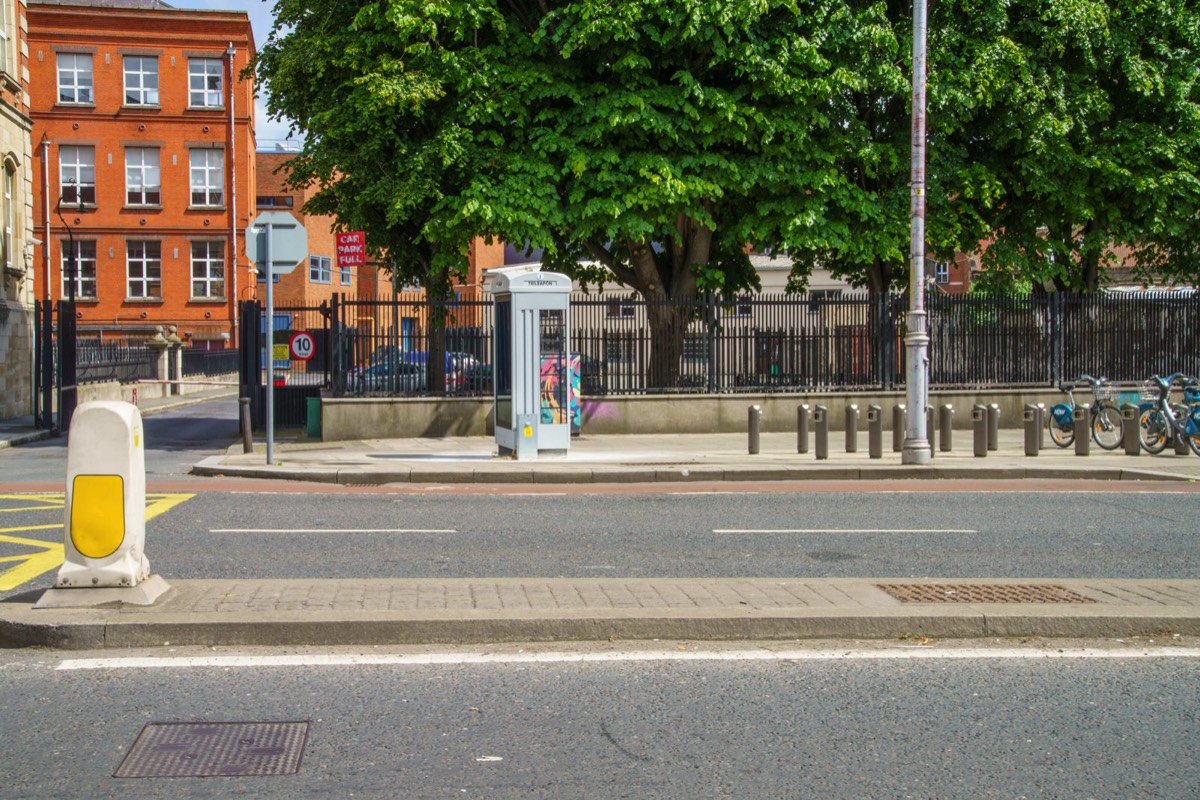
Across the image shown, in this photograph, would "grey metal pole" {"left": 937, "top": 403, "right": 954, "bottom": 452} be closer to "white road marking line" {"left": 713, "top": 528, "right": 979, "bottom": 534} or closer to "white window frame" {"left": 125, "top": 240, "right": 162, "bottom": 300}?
"white road marking line" {"left": 713, "top": 528, "right": 979, "bottom": 534}

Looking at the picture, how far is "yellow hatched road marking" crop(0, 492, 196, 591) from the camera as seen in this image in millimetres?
8219

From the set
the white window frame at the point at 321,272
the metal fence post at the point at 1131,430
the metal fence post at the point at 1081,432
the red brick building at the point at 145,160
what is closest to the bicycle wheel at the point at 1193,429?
the metal fence post at the point at 1131,430

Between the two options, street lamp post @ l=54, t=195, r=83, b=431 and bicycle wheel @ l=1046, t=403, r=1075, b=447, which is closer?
bicycle wheel @ l=1046, t=403, r=1075, b=447

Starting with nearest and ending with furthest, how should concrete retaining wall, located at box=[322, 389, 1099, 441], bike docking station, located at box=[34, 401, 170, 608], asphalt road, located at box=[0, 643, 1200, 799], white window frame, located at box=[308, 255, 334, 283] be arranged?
asphalt road, located at box=[0, 643, 1200, 799] → bike docking station, located at box=[34, 401, 170, 608] → concrete retaining wall, located at box=[322, 389, 1099, 441] → white window frame, located at box=[308, 255, 334, 283]

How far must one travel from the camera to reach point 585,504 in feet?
42.4

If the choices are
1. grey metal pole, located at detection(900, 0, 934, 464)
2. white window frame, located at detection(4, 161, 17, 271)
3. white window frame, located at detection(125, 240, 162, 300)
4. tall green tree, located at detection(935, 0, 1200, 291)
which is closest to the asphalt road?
grey metal pole, located at detection(900, 0, 934, 464)

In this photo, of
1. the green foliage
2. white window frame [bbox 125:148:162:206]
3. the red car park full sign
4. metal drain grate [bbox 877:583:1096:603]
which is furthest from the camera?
white window frame [bbox 125:148:162:206]

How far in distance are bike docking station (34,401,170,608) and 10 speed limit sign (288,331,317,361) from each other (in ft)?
51.5

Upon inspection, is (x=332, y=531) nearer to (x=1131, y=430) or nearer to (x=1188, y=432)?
(x=1131, y=430)

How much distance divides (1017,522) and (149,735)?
→ 8.91 m

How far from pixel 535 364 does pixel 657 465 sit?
7.80 ft

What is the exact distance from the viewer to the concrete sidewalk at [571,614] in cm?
625

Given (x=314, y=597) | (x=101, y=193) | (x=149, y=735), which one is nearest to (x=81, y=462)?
(x=314, y=597)

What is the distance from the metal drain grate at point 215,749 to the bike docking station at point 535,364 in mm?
12179
